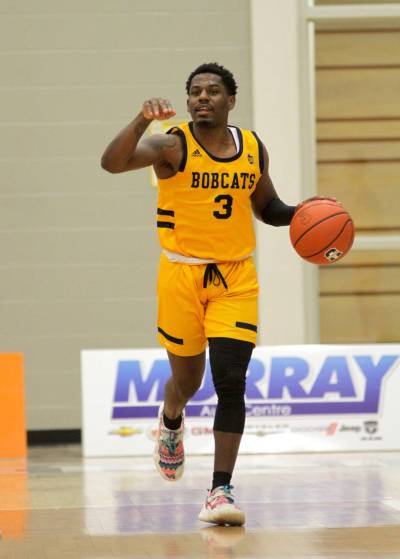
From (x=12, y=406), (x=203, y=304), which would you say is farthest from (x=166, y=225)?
(x=12, y=406)

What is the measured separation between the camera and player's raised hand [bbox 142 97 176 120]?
4.36 meters

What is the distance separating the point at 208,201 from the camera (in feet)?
16.1

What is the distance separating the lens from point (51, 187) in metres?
8.81

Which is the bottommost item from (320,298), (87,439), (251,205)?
(87,439)

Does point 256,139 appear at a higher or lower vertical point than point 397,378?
higher

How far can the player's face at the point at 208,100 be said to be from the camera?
192 inches

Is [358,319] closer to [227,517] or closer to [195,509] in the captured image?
[195,509]

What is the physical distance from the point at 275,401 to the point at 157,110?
3.81 meters

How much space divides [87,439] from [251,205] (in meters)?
3.11

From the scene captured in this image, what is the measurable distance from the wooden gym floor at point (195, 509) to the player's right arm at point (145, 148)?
1.52 metres

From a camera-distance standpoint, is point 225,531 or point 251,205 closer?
point 225,531

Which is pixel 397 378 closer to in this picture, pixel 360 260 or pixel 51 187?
pixel 360 260

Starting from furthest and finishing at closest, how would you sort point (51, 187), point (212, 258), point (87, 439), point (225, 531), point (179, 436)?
point (51, 187) < point (87, 439) < point (179, 436) < point (212, 258) < point (225, 531)

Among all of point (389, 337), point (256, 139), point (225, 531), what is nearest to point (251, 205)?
point (256, 139)
